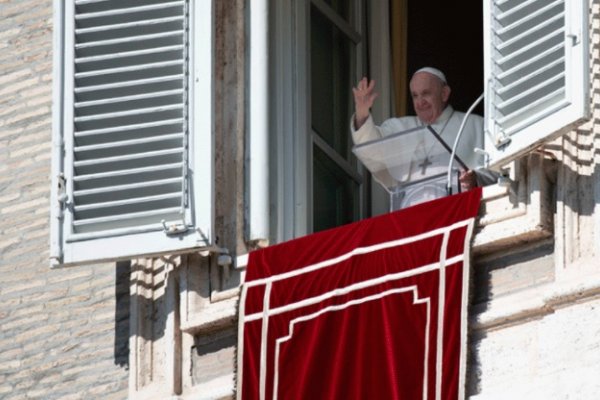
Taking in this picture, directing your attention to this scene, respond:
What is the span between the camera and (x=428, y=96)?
14414mm

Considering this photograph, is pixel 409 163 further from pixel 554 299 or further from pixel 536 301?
pixel 554 299

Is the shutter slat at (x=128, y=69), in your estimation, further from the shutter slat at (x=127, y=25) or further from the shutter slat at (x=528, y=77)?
the shutter slat at (x=528, y=77)

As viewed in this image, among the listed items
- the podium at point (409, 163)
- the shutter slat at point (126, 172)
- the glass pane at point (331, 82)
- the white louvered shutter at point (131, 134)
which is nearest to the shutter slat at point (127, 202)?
the white louvered shutter at point (131, 134)

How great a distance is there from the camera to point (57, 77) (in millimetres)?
13953

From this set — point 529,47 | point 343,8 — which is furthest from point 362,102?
point 529,47

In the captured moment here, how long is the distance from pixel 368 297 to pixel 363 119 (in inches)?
52.3

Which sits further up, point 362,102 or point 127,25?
point 127,25

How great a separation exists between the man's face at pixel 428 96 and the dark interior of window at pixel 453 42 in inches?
66.0

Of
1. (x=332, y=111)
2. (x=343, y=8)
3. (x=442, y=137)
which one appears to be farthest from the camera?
(x=343, y=8)

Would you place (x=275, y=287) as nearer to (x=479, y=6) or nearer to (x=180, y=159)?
(x=180, y=159)

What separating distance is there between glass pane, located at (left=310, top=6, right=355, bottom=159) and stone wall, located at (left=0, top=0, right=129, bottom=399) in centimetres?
110

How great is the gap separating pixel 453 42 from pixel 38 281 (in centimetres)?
296

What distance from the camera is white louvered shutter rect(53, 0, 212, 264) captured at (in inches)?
535

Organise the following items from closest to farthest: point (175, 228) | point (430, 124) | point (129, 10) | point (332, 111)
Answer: point (175, 228) → point (129, 10) → point (430, 124) → point (332, 111)
